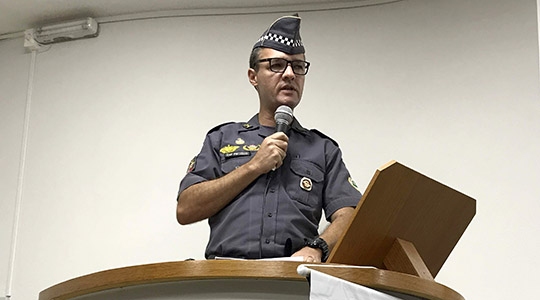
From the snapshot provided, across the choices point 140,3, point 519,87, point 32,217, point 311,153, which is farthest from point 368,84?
point 32,217

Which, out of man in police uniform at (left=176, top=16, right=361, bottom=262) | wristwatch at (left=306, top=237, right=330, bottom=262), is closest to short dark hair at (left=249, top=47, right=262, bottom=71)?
man in police uniform at (left=176, top=16, right=361, bottom=262)

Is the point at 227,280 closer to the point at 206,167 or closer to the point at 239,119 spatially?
the point at 206,167

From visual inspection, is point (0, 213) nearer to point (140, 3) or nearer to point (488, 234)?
point (140, 3)

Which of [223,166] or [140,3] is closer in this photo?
[223,166]

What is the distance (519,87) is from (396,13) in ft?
1.89

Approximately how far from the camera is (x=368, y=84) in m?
3.25

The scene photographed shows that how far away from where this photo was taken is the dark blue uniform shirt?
91.3 inches

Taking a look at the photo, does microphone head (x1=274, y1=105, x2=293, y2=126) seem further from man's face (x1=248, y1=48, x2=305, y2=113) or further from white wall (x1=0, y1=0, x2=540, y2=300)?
white wall (x1=0, y1=0, x2=540, y2=300)

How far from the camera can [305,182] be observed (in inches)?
96.6

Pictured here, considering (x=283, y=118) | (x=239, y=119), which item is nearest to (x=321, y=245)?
(x=283, y=118)

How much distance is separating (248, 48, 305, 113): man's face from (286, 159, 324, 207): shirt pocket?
0.61ft

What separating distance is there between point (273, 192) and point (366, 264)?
2.14ft

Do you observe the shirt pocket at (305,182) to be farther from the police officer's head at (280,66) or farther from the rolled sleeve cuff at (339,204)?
the police officer's head at (280,66)

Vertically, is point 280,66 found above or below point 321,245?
above
